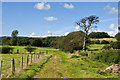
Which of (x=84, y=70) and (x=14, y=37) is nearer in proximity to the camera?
(x=84, y=70)

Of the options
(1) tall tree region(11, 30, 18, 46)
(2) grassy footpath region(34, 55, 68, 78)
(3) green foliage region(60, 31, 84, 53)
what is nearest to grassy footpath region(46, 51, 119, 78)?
(2) grassy footpath region(34, 55, 68, 78)

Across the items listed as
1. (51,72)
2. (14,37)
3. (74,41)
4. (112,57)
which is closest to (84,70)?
(51,72)

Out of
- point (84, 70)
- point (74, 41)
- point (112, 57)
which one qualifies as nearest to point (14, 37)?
point (74, 41)

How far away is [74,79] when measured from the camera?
12750 mm

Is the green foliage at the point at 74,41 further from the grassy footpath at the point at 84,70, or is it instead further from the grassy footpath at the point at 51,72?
the grassy footpath at the point at 51,72

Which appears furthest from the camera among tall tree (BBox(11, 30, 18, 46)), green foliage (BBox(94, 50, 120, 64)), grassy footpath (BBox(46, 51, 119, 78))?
tall tree (BBox(11, 30, 18, 46))

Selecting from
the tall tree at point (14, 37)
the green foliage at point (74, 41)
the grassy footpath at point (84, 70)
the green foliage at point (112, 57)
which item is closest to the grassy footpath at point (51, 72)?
the grassy footpath at point (84, 70)

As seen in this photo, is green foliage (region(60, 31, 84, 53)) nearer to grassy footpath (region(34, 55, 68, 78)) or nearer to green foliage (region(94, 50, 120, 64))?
green foliage (region(94, 50, 120, 64))

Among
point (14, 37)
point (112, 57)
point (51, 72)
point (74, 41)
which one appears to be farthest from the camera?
point (14, 37)

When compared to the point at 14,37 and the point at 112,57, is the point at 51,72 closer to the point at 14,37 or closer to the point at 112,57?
the point at 112,57

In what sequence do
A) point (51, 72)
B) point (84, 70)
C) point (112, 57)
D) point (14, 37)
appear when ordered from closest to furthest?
point (51, 72), point (84, 70), point (112, 57), point (14, 37)

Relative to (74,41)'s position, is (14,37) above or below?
above

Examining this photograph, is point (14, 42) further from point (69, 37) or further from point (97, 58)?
point (97, 58)

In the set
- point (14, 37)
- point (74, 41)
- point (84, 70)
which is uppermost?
point (14, 37)
